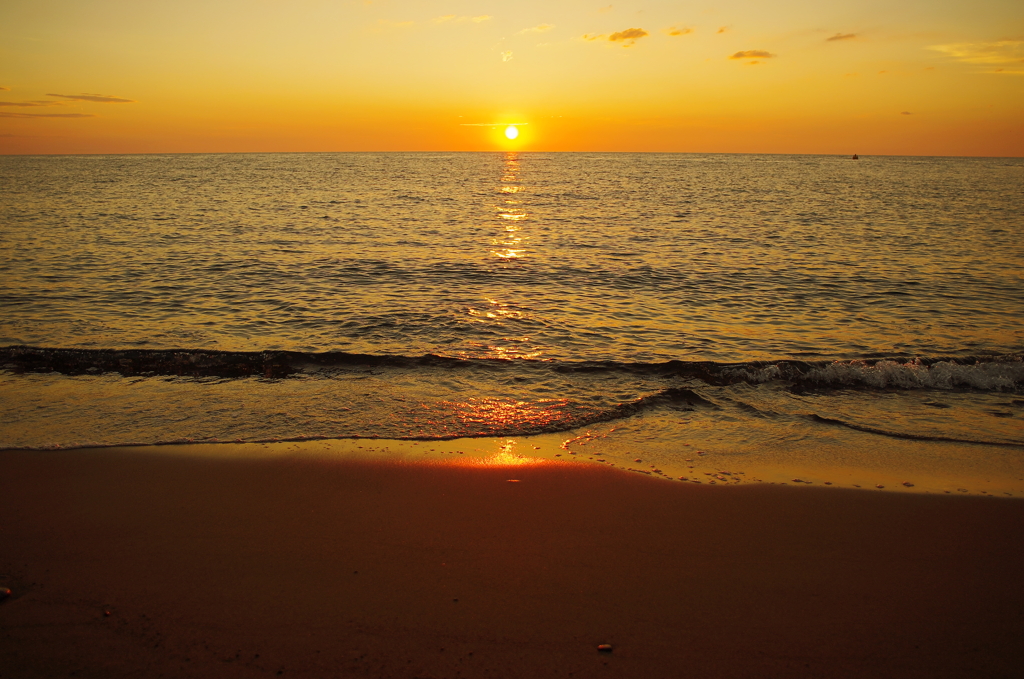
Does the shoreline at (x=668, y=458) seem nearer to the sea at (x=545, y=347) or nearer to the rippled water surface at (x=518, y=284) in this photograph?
the sea at (x=545, y=347)

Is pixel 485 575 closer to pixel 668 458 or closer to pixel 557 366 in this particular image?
pixel 668 458

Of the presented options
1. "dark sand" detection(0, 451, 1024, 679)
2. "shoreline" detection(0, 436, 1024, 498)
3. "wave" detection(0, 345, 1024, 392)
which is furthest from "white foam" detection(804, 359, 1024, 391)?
"dark sand" detection(0, 451, 1024, 679)

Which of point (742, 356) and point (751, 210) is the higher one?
point (751, 210)

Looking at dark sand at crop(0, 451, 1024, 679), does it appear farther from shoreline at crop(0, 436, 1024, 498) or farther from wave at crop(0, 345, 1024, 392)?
wave at crop(0, 345, 1024, 392)

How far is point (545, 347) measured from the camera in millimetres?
11203

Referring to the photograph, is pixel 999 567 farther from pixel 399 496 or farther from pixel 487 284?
pixel 487 284

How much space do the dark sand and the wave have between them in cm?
389

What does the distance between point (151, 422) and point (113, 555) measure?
3219 millimetres

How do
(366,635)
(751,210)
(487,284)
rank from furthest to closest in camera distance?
(751,210) → (487,284) → (366,635)

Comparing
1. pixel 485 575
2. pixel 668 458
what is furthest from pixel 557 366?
pixel 485 575

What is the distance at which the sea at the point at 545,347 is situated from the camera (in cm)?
721

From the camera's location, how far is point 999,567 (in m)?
4.63

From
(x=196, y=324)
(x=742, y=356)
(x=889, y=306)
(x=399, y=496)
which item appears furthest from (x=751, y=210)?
(x=399, y=496)

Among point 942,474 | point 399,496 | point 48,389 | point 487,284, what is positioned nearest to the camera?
point 399,496
